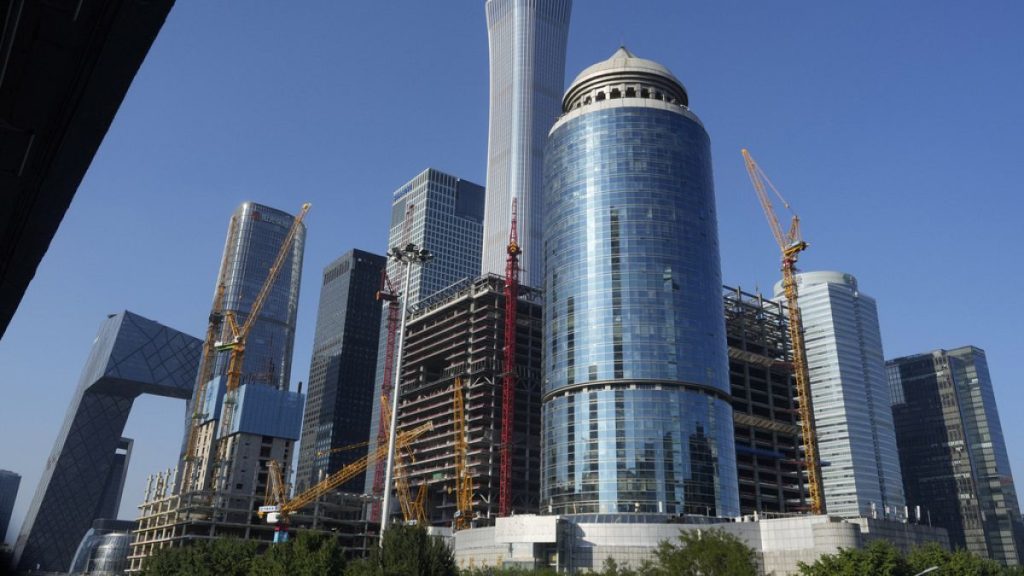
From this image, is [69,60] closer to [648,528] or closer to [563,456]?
[648,528]

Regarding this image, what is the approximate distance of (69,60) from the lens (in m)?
15.3

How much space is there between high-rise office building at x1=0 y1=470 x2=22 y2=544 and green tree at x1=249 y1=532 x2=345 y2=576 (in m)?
54.9

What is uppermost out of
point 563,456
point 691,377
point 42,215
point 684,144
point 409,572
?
point 684,144

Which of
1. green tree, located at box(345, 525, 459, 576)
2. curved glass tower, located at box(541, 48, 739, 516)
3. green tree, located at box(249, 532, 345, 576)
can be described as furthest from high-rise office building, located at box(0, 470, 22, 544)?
curved glass tower, located at box(541, 48, 739, 516)

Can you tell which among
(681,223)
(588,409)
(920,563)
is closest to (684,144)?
(681,223)

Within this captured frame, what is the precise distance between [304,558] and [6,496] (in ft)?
198

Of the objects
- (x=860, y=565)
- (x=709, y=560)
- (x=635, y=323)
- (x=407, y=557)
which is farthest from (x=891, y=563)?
(x=635, y=323)

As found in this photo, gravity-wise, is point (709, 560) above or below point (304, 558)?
above

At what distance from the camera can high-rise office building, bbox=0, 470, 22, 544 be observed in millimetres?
11317

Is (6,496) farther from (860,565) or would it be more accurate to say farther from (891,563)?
(891,563)

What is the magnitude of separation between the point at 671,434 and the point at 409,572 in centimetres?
11564

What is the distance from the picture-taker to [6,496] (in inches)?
531

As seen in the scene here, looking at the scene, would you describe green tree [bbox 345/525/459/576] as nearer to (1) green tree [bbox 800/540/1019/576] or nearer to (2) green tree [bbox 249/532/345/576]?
(2) green tree [bbox 249/532/345/576]

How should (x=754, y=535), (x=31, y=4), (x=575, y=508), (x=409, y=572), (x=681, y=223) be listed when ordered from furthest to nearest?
(x=681, y=223) < (x=575, y=508) < (x=754, y=535) < (x=409, y=572) < (x=31, y=4)
